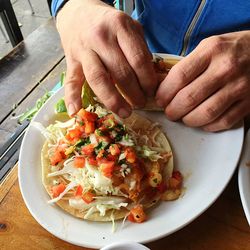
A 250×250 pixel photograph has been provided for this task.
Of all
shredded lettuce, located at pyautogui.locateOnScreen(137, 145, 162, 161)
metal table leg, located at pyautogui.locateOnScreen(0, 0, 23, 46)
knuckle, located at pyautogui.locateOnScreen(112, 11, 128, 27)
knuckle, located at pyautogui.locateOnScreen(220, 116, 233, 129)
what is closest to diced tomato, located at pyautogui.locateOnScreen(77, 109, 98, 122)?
shredded lettuce, located at pyautogui.locateOnScreen(137, 145, 162, 161)

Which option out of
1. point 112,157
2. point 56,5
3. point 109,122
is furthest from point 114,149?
point 56,5

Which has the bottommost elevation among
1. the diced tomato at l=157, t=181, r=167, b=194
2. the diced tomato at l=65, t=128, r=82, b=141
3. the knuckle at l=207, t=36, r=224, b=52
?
the diced tomato at l=157, t=181, r=167, b=194

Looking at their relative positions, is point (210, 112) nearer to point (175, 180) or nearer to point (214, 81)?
point (214, 81)

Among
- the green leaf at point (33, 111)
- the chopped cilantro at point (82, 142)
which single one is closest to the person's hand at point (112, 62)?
the chopped cilantro at point (82, 142)

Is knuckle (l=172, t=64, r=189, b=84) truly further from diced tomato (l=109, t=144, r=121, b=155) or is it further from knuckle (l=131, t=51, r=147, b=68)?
diced tomato (l=109, t=144, r=121, b=155)

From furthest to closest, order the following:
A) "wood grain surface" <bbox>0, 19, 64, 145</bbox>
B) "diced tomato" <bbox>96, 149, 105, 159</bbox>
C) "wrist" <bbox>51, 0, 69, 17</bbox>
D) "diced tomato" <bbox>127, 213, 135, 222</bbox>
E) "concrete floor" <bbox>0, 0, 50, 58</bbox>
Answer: "concrete floor" <bbox>0, 0, 50, 58</bbox> < "wood grain surface" <bbox>0, 19, 64, 145</bbox> < "wrist" <bbox>51, 0, 69, 17</bbox> < "diced tomato" <bbox>96, 149, 105, 159</bbox> < "diced tomato" <bbox>127, 213, 135, 222</bbox>

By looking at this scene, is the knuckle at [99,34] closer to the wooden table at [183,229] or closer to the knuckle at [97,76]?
the knuckle at [97,76]

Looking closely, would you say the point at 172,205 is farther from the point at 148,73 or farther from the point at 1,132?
the point at 1,132
